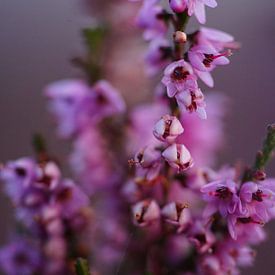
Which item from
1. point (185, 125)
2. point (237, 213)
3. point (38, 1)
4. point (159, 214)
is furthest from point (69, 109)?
point (38, 1)

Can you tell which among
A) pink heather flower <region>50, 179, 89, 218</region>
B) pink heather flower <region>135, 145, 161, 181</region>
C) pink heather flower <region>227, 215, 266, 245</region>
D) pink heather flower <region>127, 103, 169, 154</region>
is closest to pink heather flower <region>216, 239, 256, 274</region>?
pink heather flower <region>227, 215, 266, 245</region>

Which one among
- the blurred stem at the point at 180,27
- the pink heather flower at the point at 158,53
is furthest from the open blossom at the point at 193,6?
the pink heather flower at the point at 158,53

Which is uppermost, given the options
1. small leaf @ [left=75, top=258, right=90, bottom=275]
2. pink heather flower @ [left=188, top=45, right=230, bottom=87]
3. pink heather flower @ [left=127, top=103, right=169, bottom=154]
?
pink heather flower @ [left=188, top=45, right=230, bottom=87]

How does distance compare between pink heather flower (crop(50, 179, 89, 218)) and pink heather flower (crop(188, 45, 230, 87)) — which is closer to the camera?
pink heather flower (crop(188, 45, 230, 87))

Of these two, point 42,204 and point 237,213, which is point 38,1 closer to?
point 42,204

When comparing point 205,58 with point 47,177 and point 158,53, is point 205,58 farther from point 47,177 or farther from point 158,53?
point 47,177

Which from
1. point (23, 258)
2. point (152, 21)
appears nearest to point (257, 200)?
point (152, 21)

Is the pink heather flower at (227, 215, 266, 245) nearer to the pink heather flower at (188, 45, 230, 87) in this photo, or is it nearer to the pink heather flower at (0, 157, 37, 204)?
the pink heather flower at (188, 45, 230, 87)
